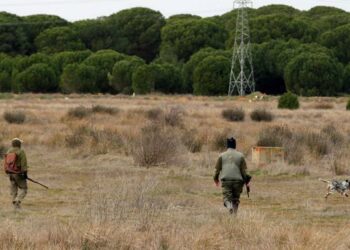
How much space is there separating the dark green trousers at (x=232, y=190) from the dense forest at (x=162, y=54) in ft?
218

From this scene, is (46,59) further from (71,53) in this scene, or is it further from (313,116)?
(313,116)

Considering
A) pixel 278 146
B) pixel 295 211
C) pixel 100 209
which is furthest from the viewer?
pixel 278 146

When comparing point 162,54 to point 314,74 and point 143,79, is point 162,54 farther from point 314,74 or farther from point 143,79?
point 314,74

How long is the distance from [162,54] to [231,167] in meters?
87.8

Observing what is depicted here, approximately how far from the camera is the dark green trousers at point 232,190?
12914mm

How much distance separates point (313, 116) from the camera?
42312 millimetres

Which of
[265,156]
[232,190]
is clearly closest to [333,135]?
[265,156]

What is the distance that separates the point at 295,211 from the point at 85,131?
15933 millimetres

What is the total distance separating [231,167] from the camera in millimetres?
12875

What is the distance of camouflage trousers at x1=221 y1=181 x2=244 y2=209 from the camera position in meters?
12.9

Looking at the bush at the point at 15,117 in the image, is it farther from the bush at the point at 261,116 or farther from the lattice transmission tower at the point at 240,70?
the lattice transmission tower at the point at 240,70

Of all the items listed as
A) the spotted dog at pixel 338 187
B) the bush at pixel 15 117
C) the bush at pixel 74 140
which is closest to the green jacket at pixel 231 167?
the spotted dog at pixel 338 187

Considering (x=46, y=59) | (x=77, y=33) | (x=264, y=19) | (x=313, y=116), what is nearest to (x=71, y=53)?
(x=46, y=59)

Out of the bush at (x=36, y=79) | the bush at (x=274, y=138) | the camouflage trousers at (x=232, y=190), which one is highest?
the camouflage trousers at (x=232, y=190)
